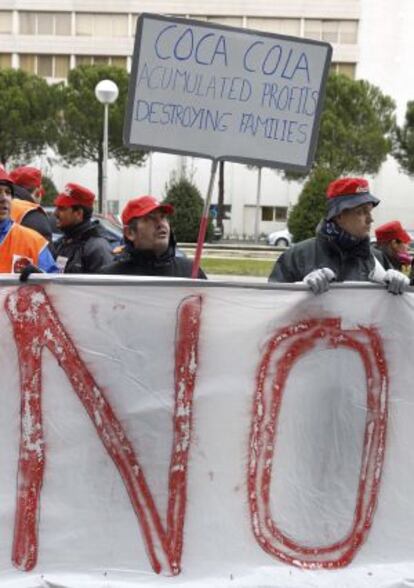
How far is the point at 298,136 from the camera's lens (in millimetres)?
3693

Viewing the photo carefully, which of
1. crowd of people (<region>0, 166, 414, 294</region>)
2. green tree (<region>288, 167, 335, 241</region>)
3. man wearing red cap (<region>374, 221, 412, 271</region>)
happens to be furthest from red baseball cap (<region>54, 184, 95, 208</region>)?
green tree (<region>288, 167, 335, 241</region>)

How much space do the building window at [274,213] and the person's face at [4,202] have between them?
167 ft

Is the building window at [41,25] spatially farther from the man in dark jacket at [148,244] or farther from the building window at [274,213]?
the man in dark jacket at [148,244]

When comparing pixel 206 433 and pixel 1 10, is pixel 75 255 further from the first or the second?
pixel 1 10

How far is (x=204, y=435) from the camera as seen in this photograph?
3320 millimetres

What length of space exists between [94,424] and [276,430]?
661 mm

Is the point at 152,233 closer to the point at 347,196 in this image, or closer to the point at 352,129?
the point at 347,196

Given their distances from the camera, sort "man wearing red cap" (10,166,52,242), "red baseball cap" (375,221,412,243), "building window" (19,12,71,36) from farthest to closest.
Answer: "building window" (19,12,71,36) < "red baseball cap" (375,221,412,243) < "man wearing red cap" (10,166,52,242)

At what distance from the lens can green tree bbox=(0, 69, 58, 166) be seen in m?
43.8

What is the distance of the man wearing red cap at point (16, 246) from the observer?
414cm

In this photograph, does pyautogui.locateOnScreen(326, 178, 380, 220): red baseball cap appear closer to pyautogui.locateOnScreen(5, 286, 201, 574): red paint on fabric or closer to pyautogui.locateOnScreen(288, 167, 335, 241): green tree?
pyautogui.locateOnScreen(5, 286, 201, 574): red paint on fabric

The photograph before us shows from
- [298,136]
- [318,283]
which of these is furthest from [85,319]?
[298,136]

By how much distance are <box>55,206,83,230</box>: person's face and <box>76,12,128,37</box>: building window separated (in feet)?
171

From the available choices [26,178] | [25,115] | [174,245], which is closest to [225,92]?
[174,245]
